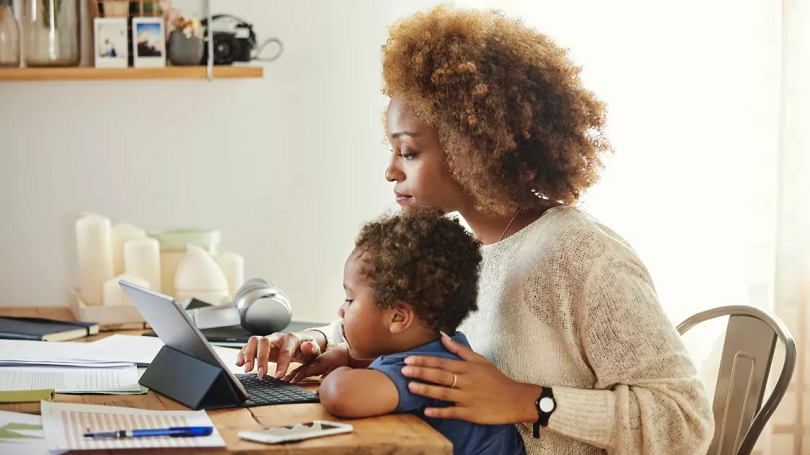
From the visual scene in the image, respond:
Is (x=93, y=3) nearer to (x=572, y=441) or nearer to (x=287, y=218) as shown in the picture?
(x=287, y=218)

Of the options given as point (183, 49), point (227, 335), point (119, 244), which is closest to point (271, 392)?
point (227, 335)

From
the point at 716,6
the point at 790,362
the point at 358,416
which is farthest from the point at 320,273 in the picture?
the point at 358,416

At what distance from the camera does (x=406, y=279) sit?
1.31m

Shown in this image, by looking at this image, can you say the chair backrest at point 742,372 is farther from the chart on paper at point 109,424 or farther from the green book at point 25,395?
the green book at point 25,395

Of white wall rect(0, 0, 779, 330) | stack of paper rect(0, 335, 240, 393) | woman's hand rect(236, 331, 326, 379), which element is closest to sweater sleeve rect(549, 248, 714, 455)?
woman's hand rect(236, 331, 326, 379)

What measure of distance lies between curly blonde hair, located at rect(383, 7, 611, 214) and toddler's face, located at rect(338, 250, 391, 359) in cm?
25

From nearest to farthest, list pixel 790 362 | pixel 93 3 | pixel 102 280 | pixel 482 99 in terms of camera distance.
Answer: pixel 482 99
pixel 790 362
pixel 102 280
pixel 93 3

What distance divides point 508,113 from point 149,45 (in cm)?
158

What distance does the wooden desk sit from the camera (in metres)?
→ 1.05

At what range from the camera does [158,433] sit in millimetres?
1077

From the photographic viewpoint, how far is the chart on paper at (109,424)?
1.04 m

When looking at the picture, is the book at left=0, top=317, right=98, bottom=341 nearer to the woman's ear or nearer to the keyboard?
the keyboard

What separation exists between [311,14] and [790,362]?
6.07 ft

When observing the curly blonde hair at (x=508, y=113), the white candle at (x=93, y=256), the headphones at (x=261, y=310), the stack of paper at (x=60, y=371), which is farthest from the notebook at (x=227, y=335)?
the curly blonde hair at (x=508, y=113)
